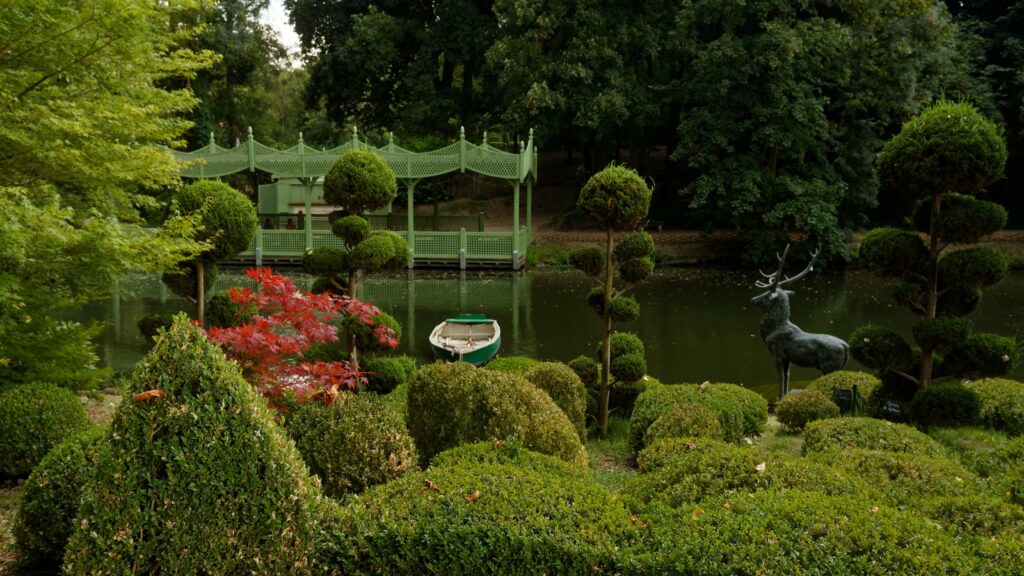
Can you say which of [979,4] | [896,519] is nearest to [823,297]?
[979,4]

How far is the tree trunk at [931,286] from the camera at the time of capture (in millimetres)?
7141

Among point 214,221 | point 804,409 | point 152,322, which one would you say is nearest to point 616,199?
point 804,409

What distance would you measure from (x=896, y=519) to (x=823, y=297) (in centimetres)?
1915

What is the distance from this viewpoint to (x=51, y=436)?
17.6 feet

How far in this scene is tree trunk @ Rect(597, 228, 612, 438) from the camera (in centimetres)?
808

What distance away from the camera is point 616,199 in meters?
7.57

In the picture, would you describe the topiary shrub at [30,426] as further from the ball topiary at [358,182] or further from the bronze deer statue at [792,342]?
the bronze deer statue at [792,342]

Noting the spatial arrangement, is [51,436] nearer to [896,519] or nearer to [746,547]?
[746,547]

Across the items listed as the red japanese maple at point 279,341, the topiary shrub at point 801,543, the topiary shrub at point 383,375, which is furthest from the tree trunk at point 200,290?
the topiary shrub at point 801,543

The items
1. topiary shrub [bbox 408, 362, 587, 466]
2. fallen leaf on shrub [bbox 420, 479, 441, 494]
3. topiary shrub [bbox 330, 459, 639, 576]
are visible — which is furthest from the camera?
topiary shrub [bbox 408, 362, 587, 466]

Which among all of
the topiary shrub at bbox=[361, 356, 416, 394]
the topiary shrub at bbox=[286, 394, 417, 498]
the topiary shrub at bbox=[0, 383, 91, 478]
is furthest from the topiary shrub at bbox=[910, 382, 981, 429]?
the topiary shrub at bbox=[0, 383, 91, 478]

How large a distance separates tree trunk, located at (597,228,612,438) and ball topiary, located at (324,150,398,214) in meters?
2.41

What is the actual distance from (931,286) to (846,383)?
1562 millimetres

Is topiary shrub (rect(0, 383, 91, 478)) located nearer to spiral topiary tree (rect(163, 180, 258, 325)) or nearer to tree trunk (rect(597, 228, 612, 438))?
spiral topiary tree (rect(163, 180, 258, 325))
